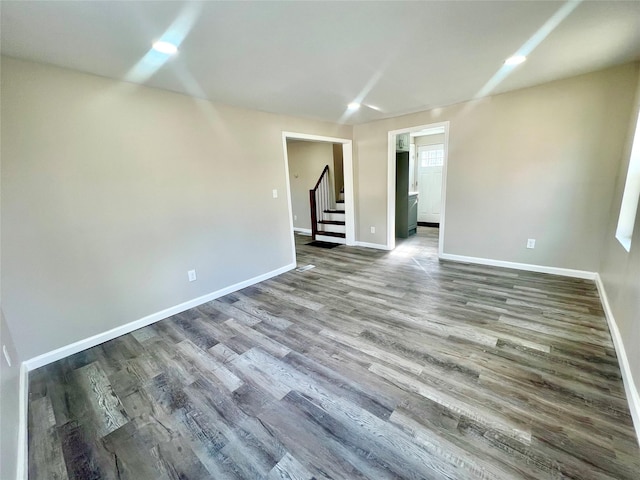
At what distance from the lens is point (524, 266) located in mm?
3572

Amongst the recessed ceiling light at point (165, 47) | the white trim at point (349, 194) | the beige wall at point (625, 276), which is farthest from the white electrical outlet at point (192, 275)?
the beige wall at point (625, 276)

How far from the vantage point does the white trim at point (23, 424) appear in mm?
1307

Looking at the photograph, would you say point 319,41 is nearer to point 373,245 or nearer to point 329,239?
point 373,245

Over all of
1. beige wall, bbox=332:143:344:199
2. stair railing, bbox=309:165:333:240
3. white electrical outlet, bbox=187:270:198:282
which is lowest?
white electrical outlet, bbox=187:270:198:282

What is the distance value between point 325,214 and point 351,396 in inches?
190

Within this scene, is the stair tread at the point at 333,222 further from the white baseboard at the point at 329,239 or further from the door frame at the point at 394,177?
the door frame at the point at 394,177

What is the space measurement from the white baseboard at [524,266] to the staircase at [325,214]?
229 centimetres

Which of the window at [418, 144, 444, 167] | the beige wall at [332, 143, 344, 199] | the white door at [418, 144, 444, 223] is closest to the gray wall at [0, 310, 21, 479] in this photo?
the beige wall at [332, 143, 344, 199]

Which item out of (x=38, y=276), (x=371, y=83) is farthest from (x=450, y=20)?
(x=38, y=276)

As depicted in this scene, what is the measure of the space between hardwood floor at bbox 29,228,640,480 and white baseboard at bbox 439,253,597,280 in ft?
1.63

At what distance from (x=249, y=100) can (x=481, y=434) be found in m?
3.56

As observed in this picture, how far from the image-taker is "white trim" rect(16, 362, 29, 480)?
1307 millimetres

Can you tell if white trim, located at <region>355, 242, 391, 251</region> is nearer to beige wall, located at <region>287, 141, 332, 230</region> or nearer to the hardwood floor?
beige wall, located at <region>287, 141, 332, 230</region>

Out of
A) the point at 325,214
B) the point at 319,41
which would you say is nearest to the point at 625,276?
the point at 319,41
